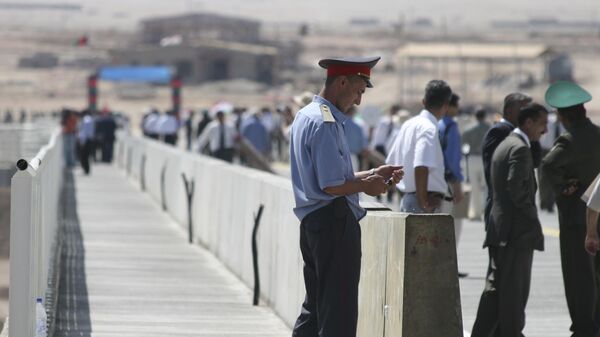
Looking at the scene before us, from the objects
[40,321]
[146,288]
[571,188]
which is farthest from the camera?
[146,288]

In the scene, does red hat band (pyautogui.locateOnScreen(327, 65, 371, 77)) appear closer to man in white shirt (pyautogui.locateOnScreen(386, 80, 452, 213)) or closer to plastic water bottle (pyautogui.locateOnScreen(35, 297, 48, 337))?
plastic water bottle (pyautogui.locateOnScreen(35, 297, 48, 337))

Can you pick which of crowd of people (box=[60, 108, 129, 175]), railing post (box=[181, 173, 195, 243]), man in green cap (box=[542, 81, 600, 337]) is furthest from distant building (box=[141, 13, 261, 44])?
man in green cap (box=[542, 81, 600, 337])

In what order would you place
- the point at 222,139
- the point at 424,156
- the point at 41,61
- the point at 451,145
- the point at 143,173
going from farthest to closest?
the point at 41,61, the point at 143,173, the point at 222,139, the point at 451,145, the point at 424,156

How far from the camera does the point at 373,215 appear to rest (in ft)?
26.1

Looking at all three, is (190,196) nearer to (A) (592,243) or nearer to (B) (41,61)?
(A) (592,243)

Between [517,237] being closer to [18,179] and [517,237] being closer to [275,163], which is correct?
[18,179]

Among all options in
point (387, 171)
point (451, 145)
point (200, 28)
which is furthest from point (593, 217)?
point (200, 28)

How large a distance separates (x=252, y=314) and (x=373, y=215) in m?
3.77

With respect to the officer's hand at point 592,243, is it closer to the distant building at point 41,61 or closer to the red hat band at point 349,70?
the red hat band at point 349,70

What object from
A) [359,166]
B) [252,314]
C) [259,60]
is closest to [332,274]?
[252,314]

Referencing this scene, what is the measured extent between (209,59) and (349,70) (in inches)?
4064

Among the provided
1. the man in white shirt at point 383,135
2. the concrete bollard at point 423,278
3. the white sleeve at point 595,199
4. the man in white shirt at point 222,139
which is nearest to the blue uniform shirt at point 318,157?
the concrete bollard at point 423,278

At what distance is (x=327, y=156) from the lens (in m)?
7.08

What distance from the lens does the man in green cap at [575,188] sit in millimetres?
9281
